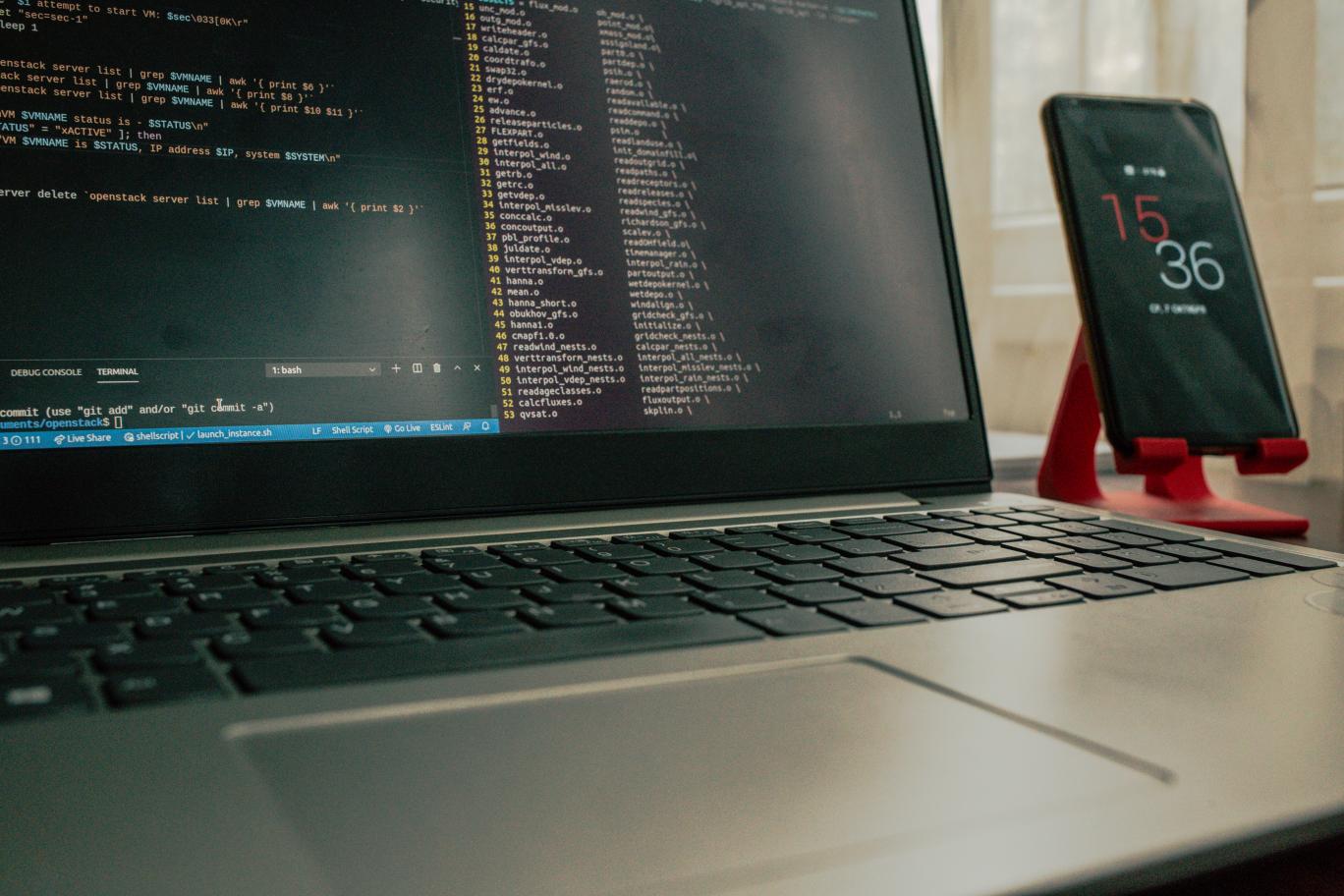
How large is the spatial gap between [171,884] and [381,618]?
0.18 m

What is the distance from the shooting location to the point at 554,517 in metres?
0.62

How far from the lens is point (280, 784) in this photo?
0.27 metres

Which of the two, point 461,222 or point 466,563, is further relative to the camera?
point 461,222

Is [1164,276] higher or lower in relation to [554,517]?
higher

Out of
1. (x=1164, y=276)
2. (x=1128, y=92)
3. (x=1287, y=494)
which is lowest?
(x=1287, y=494)

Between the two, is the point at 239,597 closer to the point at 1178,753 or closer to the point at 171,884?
the point at 171,884

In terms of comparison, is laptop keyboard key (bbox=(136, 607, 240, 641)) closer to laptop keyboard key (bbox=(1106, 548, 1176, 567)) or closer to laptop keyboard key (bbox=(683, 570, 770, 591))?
laptop keyboard key (bbox=(683, 570, 770, 591))

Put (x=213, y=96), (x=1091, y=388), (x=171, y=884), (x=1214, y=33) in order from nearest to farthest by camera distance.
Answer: (x=171, y=884) < (x=213, y=96) < (x=1091, y=388) < (x=1214, y=33)

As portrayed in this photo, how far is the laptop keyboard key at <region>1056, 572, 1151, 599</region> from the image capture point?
472 millimetres

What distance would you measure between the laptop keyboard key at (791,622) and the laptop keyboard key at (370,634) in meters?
0.13

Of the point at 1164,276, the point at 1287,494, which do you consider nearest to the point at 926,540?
the point at 1164,276

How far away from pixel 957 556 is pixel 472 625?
10.2 inches

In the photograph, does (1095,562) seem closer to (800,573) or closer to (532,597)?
(800,573)

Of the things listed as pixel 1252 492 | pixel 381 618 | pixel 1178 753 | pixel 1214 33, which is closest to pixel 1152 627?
pixel 1178 753
